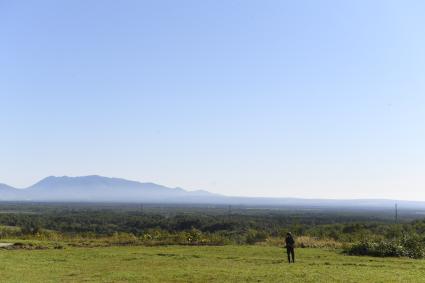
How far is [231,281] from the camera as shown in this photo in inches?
919

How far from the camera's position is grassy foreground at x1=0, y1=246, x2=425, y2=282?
24.5 m

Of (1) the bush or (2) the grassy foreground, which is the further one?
(1) the bush

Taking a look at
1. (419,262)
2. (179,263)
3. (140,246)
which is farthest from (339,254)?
(140,246)

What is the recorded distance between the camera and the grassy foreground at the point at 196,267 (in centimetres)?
2445

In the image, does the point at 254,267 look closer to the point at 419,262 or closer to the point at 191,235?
the point at 419,262

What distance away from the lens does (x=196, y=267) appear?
94.1 feet

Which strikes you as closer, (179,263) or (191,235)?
(179,263)

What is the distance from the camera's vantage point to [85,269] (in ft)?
91.4

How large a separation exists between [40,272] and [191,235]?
26.9 m

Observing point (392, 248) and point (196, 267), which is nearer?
point (196, 267)

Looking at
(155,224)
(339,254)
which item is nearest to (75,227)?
(155,224)

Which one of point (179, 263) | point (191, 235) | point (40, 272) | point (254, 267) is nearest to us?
point (40, 272)

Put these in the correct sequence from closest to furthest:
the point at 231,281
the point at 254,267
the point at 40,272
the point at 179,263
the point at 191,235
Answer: the point at 231,281 → the point at 40,272 → the point at 254,267 → the point at 179,263 → the point at 191,235

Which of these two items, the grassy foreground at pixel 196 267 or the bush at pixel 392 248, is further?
the bush at pixel 392 248
